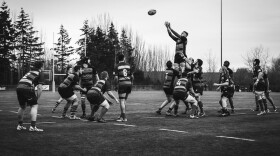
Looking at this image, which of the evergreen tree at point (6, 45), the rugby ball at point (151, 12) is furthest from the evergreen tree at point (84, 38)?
the rugby ball at point (151, 12)

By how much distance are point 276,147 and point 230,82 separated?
7279mm

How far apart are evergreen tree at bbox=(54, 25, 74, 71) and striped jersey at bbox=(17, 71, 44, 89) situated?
78.5 meters

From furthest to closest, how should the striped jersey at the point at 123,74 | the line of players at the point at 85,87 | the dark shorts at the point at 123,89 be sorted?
the striped jersey at the point at 123,74 < the dark shorts at the point at 123,89 < the line of players at the point at 85,87

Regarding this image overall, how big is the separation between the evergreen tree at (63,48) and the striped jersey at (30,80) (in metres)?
78.5

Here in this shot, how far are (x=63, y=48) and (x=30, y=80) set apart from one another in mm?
81613

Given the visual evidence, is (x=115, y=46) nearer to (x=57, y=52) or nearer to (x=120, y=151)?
(x=57, y=52)

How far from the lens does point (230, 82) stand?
1440 centimetres

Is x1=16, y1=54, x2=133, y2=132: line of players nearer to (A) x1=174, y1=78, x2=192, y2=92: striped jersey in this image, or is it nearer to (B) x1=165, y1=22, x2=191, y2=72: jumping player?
(A) x1=174, y1=78, x2=192, y2=92: striped jersey

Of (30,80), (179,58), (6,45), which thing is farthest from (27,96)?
(6,45)

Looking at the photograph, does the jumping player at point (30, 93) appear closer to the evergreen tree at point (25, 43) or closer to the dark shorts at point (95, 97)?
the dark shorts at point (95, 97)

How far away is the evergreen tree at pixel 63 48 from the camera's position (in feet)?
291

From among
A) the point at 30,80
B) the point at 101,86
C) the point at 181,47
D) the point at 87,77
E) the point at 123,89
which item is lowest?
the point at 123,89

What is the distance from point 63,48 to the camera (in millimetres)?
89625

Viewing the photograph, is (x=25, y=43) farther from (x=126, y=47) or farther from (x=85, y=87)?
(x=85, y=87)
